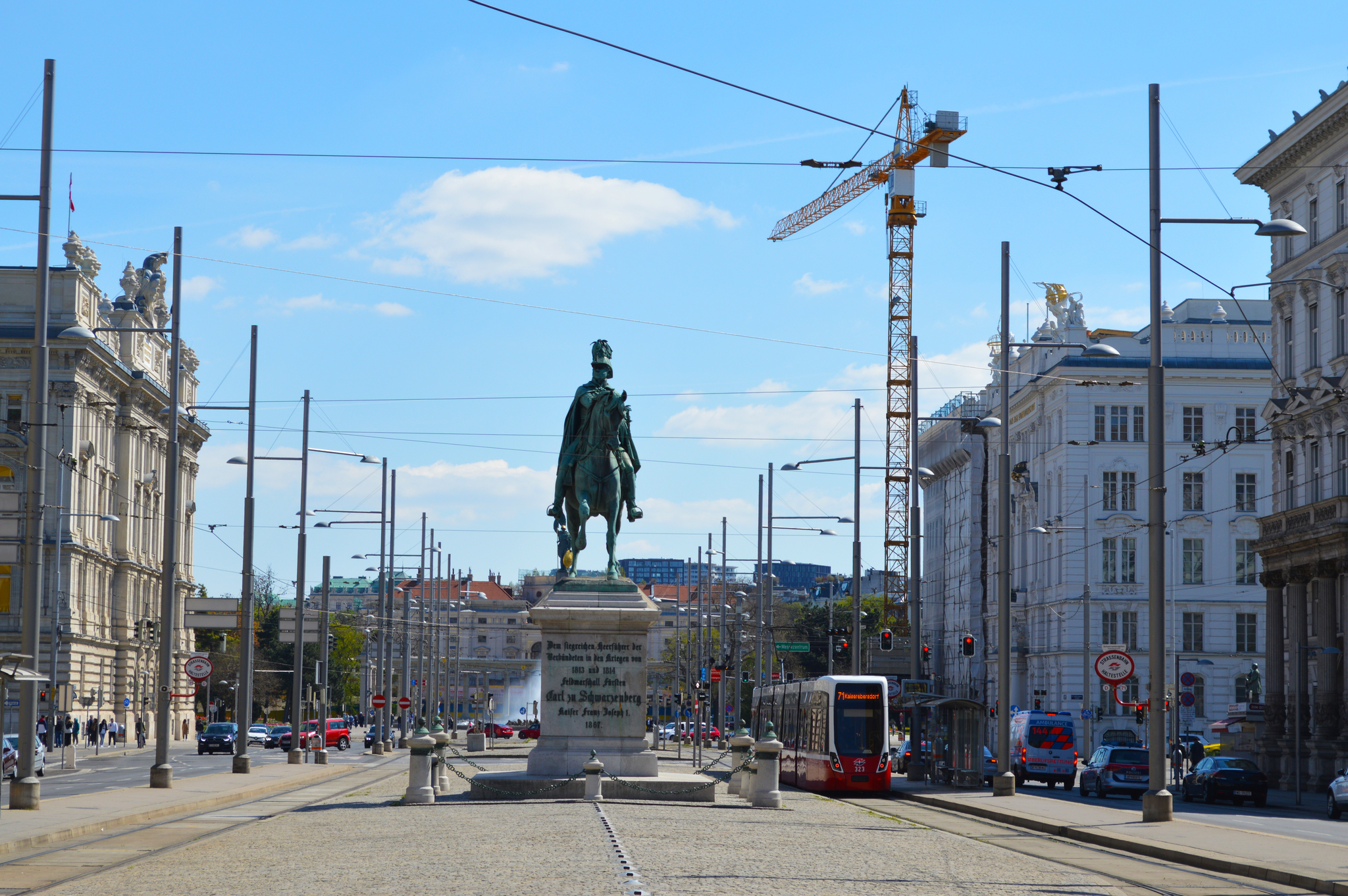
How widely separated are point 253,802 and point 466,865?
1756cm

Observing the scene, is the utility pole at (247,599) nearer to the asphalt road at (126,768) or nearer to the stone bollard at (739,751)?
the asphalt road at (126,768)

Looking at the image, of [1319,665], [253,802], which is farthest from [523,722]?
[253,802]

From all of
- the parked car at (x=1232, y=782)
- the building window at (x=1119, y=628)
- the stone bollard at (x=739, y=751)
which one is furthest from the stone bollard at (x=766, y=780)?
the building window at (x=1119, y=628)

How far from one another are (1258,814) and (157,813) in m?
23.9

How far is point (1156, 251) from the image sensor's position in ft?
95.8

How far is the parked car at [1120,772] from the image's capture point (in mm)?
44000

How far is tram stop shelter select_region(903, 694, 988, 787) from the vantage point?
42938 mm

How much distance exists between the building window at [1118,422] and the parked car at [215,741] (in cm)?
4908

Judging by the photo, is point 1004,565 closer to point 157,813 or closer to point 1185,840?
point 1185,840

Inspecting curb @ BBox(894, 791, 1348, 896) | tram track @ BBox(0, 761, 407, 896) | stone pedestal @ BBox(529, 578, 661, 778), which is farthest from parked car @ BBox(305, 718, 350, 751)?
curb @ BBox(894, 791, 1348, 896)

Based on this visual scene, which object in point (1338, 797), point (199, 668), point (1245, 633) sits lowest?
point (1338, 797)

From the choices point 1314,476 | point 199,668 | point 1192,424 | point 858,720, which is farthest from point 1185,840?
point 1192,424

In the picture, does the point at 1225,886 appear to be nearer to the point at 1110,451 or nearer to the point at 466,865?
the point at 466,865

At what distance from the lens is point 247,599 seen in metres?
43.0
